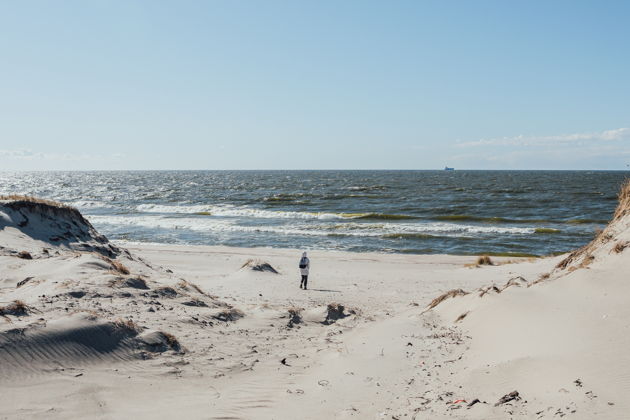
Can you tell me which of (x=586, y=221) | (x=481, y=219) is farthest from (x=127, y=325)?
(x=586, y=221)

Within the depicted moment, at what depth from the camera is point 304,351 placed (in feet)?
26.4

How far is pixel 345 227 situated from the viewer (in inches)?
1355

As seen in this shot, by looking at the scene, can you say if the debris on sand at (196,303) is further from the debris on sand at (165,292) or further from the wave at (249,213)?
the wave at (249,213)

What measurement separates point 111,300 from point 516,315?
702cm

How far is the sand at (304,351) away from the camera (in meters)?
5.08

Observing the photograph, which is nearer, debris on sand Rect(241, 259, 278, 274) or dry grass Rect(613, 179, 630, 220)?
dry grass Rect(613, 179, 630, 220)

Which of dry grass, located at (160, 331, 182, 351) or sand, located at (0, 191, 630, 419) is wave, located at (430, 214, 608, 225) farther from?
dry grass, located at (160, 331, 182, 351)

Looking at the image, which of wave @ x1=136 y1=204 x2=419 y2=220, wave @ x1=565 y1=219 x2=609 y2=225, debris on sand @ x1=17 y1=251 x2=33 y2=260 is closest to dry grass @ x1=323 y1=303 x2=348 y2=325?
debris on sand @ x1=17 y1=251 x2=33 y2=260

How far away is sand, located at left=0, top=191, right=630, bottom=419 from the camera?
5.08 m

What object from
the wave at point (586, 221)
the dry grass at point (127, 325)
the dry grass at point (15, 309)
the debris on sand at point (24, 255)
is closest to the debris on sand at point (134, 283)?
the dry grass at point (127, 325)

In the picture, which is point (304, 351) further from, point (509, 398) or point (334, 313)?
point (509, 398)

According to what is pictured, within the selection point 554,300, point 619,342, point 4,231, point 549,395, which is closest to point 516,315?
point 554,300

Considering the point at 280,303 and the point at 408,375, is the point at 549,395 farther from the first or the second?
the point at 280,303

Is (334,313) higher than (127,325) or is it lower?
lower
